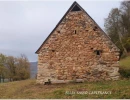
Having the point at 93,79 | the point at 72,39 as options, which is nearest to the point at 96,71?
the point at 93,79

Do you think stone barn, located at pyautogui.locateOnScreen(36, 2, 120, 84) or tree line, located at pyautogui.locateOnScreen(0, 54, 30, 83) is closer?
stone barn, located at pyautogui.locateOnScreen(36, 2, 120, 84)

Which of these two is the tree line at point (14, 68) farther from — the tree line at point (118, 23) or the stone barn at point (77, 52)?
the stone barn at point (77, 52)

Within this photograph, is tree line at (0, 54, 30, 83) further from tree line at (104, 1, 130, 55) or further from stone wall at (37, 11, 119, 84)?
stone wall at (37, 11, 119, 84)

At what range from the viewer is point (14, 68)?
4209cm

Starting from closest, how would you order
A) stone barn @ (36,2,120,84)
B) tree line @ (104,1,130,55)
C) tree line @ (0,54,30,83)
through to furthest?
stone barn @ (36,2,120,84) < tree line @ (104,1,130,55) < tree line @ (0,54,30,83)

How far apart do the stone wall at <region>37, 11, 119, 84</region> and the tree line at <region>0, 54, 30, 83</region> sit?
23.0m

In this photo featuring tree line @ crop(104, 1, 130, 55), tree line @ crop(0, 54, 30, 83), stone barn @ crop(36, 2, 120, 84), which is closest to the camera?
stone barn @ crop(36, 2, 120, 84)

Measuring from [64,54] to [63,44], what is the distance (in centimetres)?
72

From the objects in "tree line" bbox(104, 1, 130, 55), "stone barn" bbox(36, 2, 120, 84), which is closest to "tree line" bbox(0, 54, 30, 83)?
"tree line" bbox(104, 1, 130, 55)

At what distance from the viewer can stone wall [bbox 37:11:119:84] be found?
1692 centimetres

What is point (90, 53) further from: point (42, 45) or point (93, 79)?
point (42, 45)

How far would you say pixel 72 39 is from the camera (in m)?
17.4

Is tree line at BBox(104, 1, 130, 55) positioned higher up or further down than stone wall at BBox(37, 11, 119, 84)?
higher up

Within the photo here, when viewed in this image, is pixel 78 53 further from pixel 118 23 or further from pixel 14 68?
pixel 14 68
